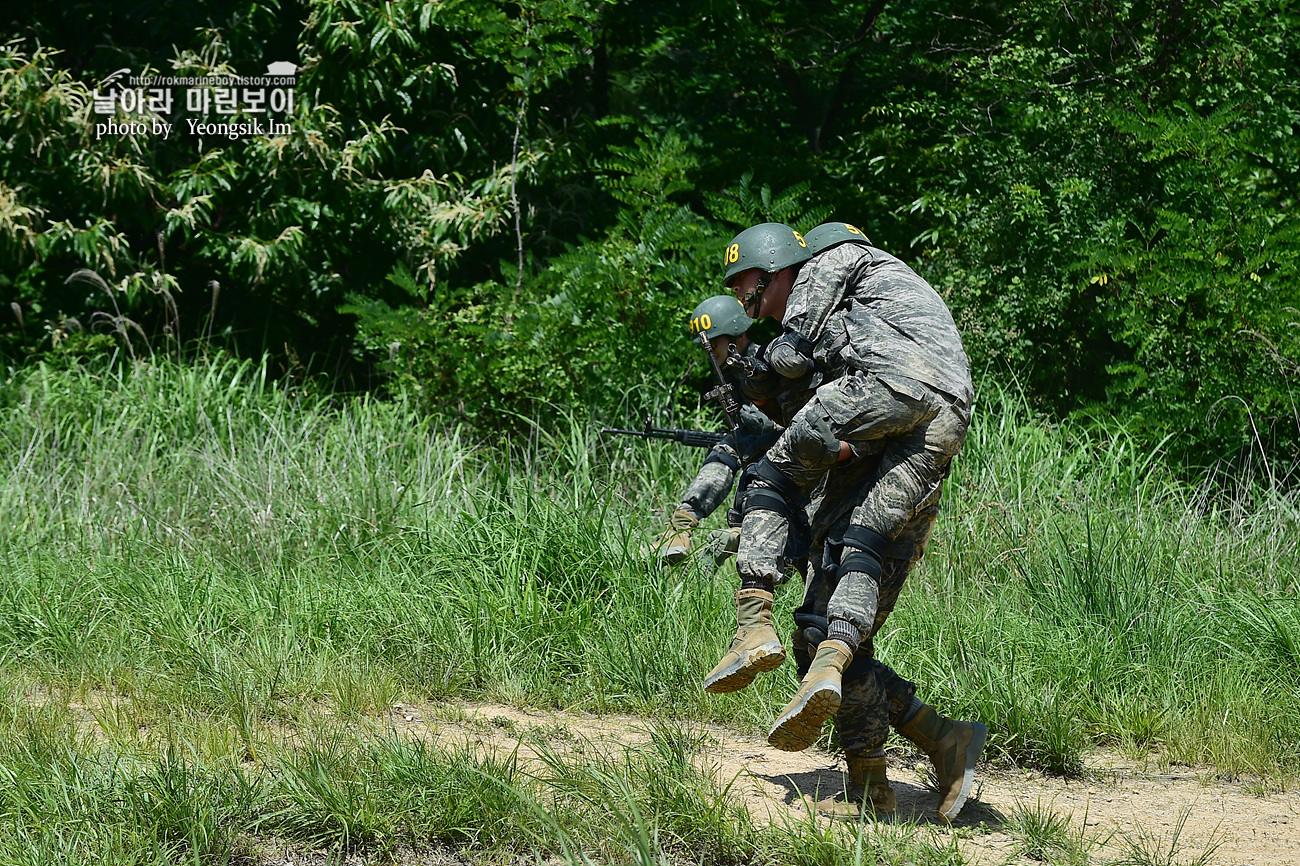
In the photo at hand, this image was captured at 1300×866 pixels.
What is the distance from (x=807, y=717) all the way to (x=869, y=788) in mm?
788

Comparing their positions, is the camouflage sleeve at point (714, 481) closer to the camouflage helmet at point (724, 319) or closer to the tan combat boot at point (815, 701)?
the camouflage helmet at point (724, 319)

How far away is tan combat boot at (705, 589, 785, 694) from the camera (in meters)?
3.56

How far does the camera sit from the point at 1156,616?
5.43 meters

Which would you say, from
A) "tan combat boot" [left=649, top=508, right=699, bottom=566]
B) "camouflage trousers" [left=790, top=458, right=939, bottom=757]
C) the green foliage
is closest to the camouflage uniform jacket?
"camouflage trousers" [left=790, top=458, right=939, bottom=757]

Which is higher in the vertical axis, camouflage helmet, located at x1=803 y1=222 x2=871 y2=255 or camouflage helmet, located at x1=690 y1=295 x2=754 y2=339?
camouflage helmet, located at x1=803 y1=222 x2=871 y2=255

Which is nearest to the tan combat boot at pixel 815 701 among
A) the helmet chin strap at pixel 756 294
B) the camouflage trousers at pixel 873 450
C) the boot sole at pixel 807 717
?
the boot sole at pixel 807 717

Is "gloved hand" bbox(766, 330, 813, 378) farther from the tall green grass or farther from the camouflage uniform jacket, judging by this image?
the tall green grass

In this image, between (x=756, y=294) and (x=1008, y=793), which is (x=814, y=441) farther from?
(x=1008, y=793)

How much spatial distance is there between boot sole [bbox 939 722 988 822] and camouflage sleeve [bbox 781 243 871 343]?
1.48 meters

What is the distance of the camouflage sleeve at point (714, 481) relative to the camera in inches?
237

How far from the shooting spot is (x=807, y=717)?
3357 millimetres

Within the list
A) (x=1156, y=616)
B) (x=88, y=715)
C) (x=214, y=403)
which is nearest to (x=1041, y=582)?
(x=1156, y=616)

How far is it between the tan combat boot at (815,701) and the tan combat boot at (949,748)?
693 millimetres

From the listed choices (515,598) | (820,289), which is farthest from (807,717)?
(515,598)
